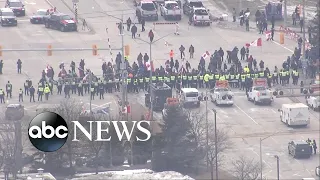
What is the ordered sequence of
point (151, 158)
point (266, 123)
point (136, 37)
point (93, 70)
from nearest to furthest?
1. point (151, 158)
2. point (266, 123)
3. point (93, 70)
4. point (136, 37)

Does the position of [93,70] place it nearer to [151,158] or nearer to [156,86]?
[156,86]

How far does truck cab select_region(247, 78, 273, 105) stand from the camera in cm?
12419

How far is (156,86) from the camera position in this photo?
12400cm

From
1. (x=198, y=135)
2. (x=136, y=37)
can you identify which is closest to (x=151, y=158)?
(x=198, y=135)

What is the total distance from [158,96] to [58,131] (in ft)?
50.5

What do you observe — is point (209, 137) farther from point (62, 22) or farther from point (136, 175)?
point (62, 22)

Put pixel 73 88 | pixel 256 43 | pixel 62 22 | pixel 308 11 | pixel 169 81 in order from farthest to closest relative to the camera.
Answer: pixel 308 11, pixel 62 22, pixel 256 43, pixel 169 81, pixel 73 88

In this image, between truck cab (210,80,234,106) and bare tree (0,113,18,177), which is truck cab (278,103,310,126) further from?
bare tree (0,113,18,177)

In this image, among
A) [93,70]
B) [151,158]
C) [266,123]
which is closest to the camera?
[151,158]

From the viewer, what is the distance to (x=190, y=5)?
5955 inches

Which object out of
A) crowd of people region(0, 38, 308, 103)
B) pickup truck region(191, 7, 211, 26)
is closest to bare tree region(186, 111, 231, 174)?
crowd of people region(0, 38, 308, 103)

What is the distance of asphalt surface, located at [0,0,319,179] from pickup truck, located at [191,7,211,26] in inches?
21.9

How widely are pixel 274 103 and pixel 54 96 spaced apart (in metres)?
15.0

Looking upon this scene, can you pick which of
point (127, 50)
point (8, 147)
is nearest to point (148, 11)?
point (127, 50)
